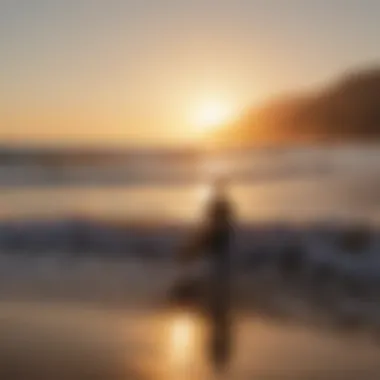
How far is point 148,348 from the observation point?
3.83 feet

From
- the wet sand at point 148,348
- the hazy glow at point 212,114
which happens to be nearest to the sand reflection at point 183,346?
the wet sand at point 148,348

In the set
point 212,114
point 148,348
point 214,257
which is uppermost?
point 212,114

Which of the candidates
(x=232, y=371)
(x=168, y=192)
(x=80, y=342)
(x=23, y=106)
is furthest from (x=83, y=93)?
(x=232, y=371)

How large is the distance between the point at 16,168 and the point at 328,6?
2.22 ft

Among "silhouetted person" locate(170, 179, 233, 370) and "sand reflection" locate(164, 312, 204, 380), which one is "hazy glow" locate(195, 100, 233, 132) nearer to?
"silhouetted person" locate(170, 179, 233, 370)

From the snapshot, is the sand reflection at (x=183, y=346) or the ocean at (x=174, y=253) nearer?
the sand reflection at (x=183, y=346)

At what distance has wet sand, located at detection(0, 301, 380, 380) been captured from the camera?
43.4 inches

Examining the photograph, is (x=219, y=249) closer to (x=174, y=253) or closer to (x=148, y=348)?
(x=174, y=253)

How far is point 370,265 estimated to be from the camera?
136 centimetres

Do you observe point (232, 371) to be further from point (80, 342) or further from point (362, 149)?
point (362, 149)

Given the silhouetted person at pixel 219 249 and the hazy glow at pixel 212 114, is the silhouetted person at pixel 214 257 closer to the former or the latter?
the silhouetted person at pixel 219 249

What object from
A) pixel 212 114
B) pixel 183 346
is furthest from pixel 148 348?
pixel 212 114

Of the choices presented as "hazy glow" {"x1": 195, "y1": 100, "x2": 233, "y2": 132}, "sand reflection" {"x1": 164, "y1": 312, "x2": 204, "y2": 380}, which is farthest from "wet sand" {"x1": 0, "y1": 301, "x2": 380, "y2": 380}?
"hazy glow" {"x1": 195, "y1": 100, "x2": 233, "y2": 132}

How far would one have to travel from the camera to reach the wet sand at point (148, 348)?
1.10m
